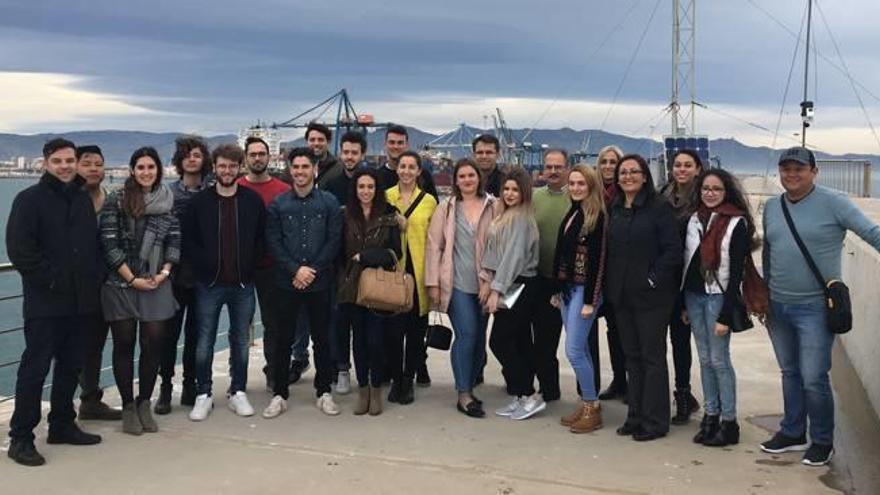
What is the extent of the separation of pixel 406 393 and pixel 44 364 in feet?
7.36

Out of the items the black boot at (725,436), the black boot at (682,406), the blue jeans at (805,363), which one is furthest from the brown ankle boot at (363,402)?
the blue jeans at (805,363)

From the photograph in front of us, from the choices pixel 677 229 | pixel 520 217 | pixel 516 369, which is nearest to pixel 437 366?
pixel 516 369

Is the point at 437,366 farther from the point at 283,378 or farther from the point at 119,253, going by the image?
the point at 119,253

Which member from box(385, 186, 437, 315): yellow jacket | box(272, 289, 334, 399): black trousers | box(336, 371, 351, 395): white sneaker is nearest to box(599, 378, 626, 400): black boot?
box(385, 186, 437, 315): yellow jacket

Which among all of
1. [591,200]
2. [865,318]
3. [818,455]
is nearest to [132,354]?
[591,200]

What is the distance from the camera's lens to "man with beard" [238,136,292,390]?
5062 mm

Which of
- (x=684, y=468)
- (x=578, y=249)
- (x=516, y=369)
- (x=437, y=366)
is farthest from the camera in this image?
(x=437, y=366)

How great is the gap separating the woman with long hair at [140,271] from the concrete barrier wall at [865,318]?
444cm

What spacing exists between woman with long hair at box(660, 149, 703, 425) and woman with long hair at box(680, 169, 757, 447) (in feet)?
0.50

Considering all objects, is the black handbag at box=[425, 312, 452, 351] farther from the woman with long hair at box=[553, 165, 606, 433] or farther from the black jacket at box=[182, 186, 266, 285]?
the black jacket at box=[182, 186, 266, 285]

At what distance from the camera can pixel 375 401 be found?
195 inches

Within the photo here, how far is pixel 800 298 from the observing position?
3.98 m

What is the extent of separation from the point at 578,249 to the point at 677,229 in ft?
1.91

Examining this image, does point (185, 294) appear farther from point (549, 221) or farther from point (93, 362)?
point (549, 221)
